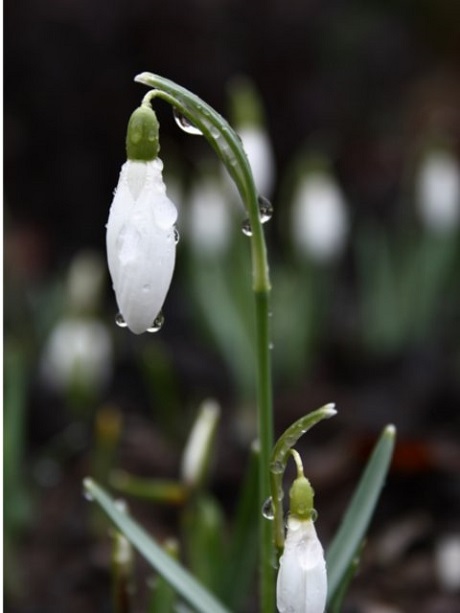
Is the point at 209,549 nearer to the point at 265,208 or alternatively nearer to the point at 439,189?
the point at 265,208

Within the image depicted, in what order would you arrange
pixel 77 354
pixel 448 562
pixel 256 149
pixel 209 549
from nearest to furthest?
pixel 209 549 → pixel 448 562 → pixel 256 149 → pixel 77 354

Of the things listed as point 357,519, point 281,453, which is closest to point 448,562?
point 357,519

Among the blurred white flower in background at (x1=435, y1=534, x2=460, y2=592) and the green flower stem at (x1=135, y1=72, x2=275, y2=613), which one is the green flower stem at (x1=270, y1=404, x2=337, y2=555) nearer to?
the green flower stem at (x1=135, y1=72, x2=275, y2=613)

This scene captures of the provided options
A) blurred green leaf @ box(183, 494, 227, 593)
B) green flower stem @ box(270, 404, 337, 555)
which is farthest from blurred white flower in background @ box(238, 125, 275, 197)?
green flower stem @ box(270, 404, 337, 555)

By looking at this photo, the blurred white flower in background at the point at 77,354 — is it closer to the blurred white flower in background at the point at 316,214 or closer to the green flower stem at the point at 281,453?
the blurred white flower in background at the point at 316,214

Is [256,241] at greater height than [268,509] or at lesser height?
greater

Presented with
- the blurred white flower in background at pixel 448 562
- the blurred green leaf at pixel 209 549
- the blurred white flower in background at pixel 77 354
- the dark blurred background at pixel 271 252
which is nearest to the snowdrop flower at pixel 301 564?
the blurred green leaf at pixel 209 549

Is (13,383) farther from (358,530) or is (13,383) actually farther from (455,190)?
(455,190)
